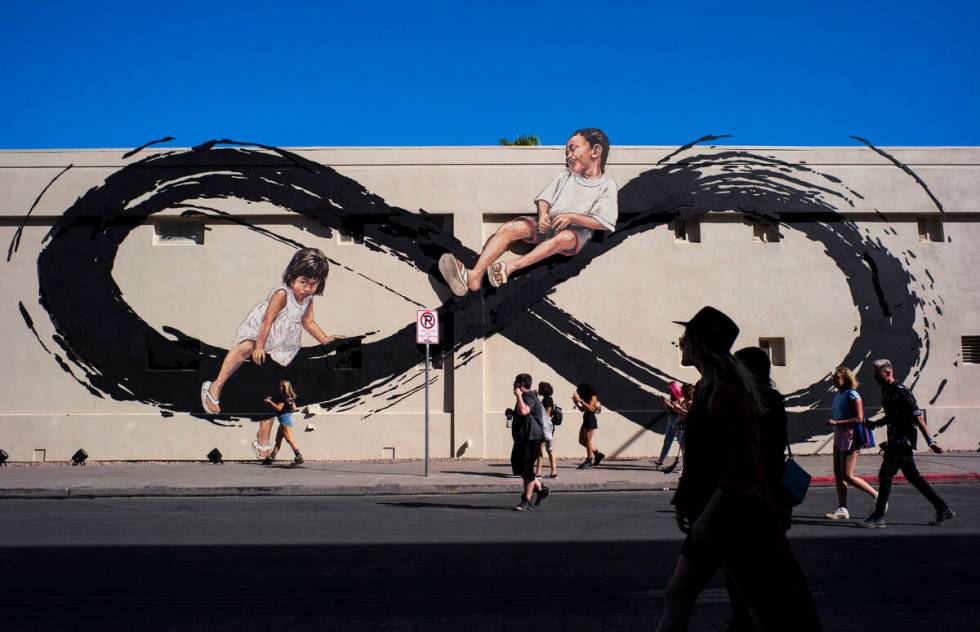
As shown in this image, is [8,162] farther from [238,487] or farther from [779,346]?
[779,346]

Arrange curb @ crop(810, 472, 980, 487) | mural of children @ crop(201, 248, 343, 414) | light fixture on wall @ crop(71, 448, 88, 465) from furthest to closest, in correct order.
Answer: mural of children @ crop(201, 248, 343, 414) → light fixture on wall @ crop(71, 448, 88, 465) → curb @ crop(810, 472, 980, 487)

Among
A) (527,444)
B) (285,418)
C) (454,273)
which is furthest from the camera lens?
(454,273)

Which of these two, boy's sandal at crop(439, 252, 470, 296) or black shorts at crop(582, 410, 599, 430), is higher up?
boy's sandal at crop(439, 252, 470, 296)

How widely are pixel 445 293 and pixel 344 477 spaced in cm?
470

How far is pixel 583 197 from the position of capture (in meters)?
17.1

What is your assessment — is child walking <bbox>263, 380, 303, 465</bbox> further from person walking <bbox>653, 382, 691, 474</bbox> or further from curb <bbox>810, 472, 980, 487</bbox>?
curb <bbox>810, 472, 980, 487</bbox>

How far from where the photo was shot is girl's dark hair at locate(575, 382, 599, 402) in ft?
53.7

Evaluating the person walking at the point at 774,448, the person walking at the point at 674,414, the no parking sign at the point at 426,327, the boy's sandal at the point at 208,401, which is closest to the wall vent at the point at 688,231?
the person walking at the point at 674,414

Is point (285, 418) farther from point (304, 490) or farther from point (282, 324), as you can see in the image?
point (304, 490)

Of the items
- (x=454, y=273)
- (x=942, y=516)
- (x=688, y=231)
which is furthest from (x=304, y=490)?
(x=688, y=231)

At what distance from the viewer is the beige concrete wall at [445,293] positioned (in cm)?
1656

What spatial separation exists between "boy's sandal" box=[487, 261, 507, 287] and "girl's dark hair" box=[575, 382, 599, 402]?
8.82 ft

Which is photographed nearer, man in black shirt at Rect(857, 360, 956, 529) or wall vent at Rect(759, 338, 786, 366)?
man in black shirt at Rect(857, 360, 956, 529)

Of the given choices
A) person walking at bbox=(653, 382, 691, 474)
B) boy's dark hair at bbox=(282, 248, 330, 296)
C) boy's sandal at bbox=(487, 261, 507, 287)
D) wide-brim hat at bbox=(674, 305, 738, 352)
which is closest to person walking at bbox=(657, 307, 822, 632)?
wide-brim hat at bbox=(674, 305, 738, 352)
